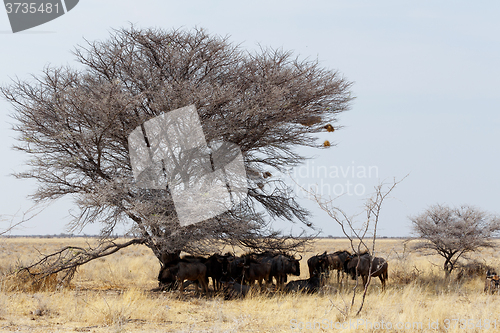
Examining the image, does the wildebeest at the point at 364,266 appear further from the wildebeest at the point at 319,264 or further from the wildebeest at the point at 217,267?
Result: the wildebeest at the point at 217,267

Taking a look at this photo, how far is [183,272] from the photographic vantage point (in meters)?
12.5

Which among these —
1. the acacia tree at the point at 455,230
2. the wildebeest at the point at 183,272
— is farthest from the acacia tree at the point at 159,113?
the acacia tree at the point at 455,230

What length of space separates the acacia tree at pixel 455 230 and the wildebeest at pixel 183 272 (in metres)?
9.27

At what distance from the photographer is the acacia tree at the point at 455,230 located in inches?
648

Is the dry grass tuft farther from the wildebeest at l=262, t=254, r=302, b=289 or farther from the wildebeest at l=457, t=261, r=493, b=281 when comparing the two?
the wildebeest at l=457, t=261, r=493, b=281

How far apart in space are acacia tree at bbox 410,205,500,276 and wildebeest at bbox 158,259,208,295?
927 cm

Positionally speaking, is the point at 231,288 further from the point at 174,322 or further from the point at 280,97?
→ the point at 280,97

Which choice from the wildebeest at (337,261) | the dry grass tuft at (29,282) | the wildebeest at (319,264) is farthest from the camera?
the wildebeest at (319,264)

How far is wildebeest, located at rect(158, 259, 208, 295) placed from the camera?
12541 mm

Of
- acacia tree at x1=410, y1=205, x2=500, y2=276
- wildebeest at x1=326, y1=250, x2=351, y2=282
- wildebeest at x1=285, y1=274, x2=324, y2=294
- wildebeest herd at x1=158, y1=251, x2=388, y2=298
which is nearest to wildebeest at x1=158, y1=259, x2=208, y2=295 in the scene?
wildebeest herd at x1=158, y1=251, x2=388, y2=298

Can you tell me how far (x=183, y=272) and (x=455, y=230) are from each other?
10.6 metres

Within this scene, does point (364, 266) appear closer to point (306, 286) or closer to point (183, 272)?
point (306, 286)

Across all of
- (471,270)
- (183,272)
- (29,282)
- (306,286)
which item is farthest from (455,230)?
(29,282)

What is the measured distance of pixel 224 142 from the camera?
45.8ft
